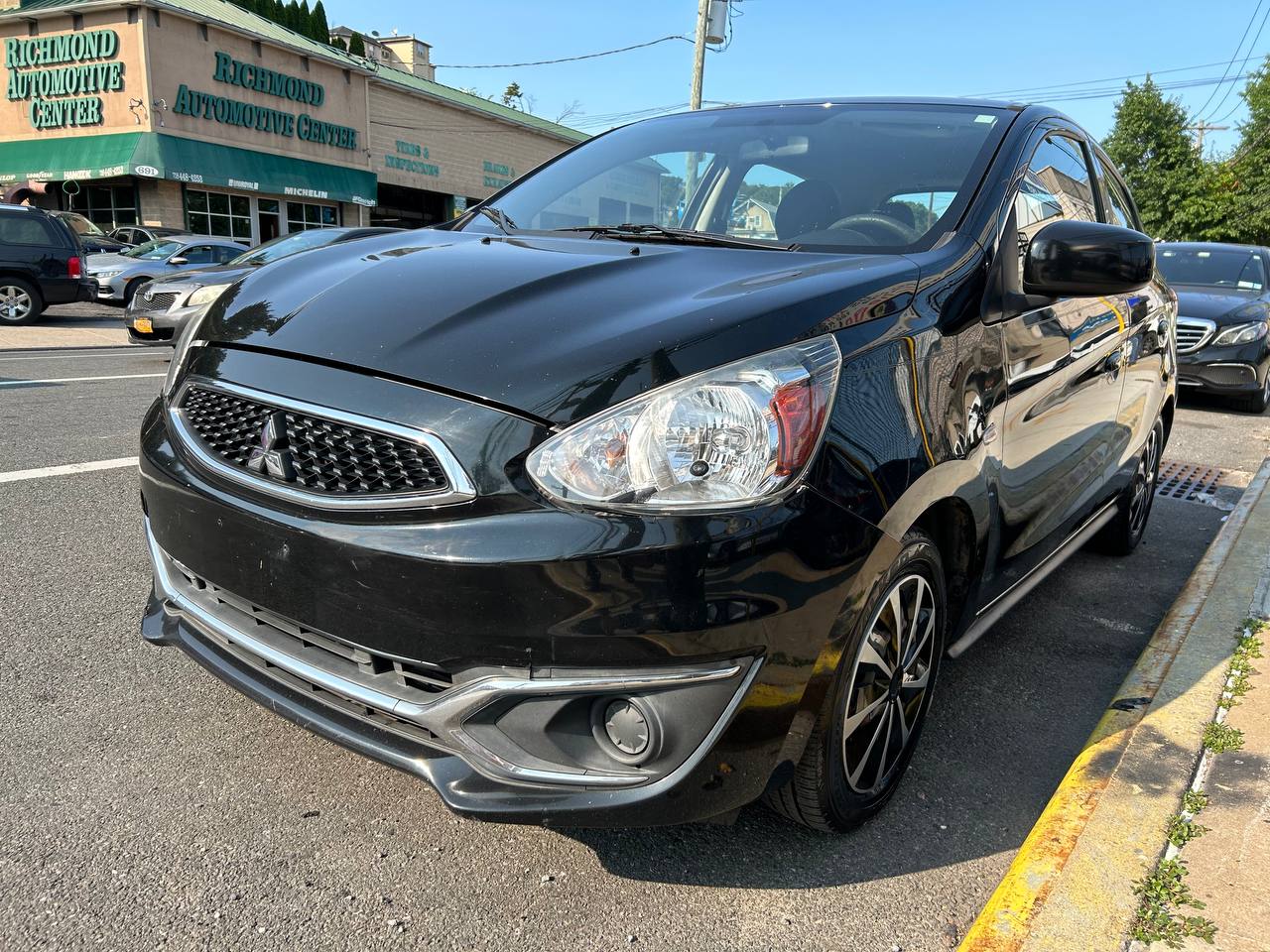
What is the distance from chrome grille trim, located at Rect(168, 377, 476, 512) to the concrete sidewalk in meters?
10.6

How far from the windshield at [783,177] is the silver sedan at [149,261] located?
13146mm

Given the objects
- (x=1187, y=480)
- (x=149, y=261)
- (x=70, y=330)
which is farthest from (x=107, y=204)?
(x=1187, y=480)

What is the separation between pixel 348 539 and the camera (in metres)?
1.79

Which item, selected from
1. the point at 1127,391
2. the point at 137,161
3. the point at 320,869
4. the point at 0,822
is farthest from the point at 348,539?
the point at 137,161

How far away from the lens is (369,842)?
2.13 meters

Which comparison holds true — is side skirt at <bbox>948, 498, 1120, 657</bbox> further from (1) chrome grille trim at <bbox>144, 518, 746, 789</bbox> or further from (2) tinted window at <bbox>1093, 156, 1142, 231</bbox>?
(2) tinted window at <bbox>1093, 156, 1142, 231</bbox>

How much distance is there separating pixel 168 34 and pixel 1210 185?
33.4 meters

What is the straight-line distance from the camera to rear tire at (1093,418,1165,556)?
4.39 m

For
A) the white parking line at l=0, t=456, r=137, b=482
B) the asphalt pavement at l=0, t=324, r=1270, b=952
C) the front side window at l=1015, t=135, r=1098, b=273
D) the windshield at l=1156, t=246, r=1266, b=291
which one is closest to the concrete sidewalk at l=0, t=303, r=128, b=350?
the white parking line at l=0, t=456, r=137, b=482

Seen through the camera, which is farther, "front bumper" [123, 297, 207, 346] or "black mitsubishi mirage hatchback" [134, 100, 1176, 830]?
"front bumper" [123, 297, 207, 346]

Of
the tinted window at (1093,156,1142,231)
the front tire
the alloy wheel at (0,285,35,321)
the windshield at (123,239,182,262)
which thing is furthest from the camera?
the windshield at (123,239,182,262)

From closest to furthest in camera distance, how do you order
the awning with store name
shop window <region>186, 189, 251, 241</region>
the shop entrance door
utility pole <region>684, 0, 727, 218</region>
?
utility pole <region>684, 0, 727, 218</region> → the awning with store name → shop window <region>186, 189, 251, 241</region> → the shop entrance door

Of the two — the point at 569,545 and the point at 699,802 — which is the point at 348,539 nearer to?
the point at 569,545

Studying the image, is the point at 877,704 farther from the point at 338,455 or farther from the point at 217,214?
the point at 217,214
